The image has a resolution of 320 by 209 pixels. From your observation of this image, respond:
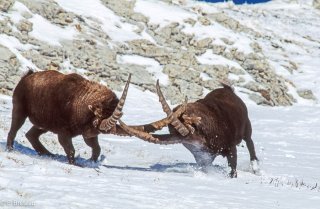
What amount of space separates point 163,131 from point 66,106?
10.6m

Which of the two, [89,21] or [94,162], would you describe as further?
[89,21]

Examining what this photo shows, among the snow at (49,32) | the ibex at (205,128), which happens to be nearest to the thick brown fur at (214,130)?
the ibex at (205,128)

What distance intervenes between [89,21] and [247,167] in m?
25.2

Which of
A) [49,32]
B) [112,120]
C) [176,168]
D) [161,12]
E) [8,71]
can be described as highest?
[112,120]

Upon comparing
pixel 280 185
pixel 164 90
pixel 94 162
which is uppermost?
pixel 280 185

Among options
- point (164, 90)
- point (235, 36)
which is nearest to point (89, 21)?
point (164, 90)

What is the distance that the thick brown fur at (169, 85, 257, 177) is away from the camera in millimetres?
10383

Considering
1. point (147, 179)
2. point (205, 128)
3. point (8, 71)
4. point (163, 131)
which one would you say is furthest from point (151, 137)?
point (8, 71)

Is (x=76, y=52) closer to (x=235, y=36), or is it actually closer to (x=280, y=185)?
(x=235, y=36)

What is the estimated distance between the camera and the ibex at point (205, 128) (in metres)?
9.59

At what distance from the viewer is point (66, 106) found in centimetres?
1008

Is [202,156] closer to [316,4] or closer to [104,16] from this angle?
[104,16]

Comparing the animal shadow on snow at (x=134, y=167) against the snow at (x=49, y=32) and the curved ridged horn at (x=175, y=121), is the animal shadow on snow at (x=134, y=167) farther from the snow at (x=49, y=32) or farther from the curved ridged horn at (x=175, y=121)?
the snow at (x=49, y=32)

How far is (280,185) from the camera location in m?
9.91
